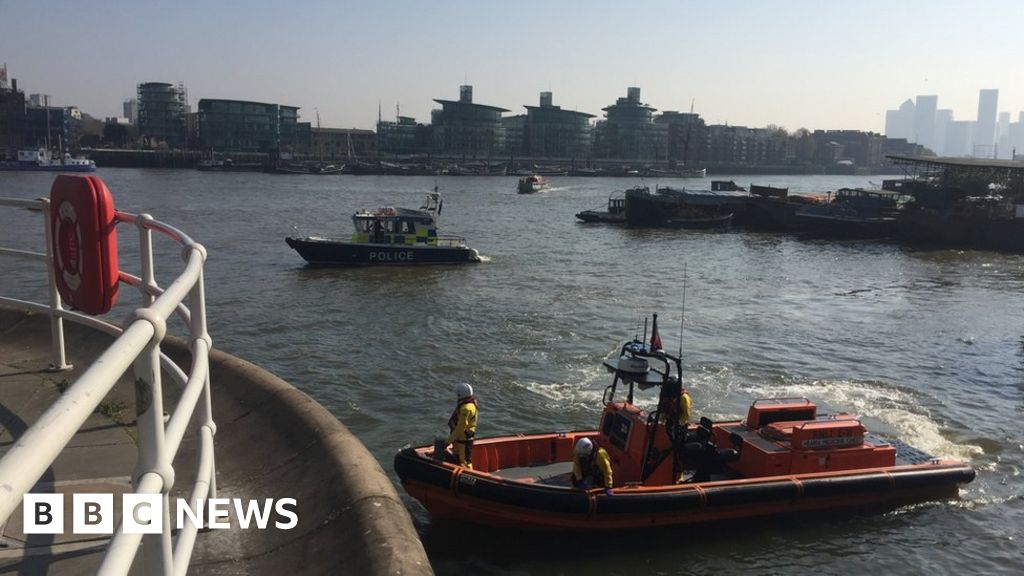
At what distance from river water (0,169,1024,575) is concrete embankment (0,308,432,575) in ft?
14.7

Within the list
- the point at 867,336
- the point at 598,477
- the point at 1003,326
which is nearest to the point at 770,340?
the point at 867,336

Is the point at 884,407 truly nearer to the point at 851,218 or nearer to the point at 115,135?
the point at 851,218

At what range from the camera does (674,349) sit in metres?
21.4

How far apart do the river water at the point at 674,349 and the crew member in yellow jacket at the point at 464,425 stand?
1.06 m

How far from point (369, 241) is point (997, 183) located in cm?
5305

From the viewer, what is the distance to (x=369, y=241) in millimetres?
35656

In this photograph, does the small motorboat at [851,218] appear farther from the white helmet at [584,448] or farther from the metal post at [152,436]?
the metal post at [152,436]

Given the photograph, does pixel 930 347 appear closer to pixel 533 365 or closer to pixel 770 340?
pixel 770 340

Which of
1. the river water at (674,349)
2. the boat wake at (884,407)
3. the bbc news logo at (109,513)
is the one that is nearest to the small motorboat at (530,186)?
the river water at (674,349)

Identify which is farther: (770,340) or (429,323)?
(429,323)

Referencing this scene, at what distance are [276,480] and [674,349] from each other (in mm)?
16902

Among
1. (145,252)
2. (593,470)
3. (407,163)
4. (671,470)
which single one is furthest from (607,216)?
(407,163)

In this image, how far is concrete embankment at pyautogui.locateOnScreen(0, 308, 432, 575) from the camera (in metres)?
4.42

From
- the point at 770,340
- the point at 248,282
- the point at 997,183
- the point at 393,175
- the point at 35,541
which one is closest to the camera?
the point at 35,541
